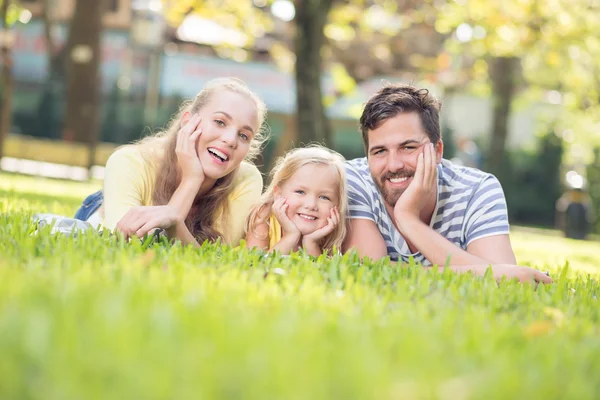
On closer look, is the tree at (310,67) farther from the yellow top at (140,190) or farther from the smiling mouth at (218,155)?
the smiling mouth at (218,155)

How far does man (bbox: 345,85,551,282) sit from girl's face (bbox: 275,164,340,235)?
0.51ft

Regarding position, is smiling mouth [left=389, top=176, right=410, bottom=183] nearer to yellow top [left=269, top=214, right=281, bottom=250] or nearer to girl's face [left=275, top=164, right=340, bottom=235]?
girl's face [left=275, top=164, right=340, bottom=235]

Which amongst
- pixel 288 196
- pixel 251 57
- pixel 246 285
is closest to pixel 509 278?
pixel 288 196

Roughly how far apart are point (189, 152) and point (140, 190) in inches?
17.6

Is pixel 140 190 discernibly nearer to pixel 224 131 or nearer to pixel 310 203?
pixel 224 131

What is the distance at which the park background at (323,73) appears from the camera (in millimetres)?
21219

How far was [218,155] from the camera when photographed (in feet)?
18.7

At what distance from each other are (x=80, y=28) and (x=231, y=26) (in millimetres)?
5739

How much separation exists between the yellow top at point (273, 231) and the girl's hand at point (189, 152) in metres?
0.76

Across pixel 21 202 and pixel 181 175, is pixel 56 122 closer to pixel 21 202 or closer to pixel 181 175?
pixel 21 202

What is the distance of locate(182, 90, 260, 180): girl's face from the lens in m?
5.65

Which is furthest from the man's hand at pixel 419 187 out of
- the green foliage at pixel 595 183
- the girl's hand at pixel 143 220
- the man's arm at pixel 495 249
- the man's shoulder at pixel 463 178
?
the green foliage at pixel 595 183

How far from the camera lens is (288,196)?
A: 6062 millimetres

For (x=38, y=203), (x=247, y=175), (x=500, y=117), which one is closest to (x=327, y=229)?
(x=247, y=175)
